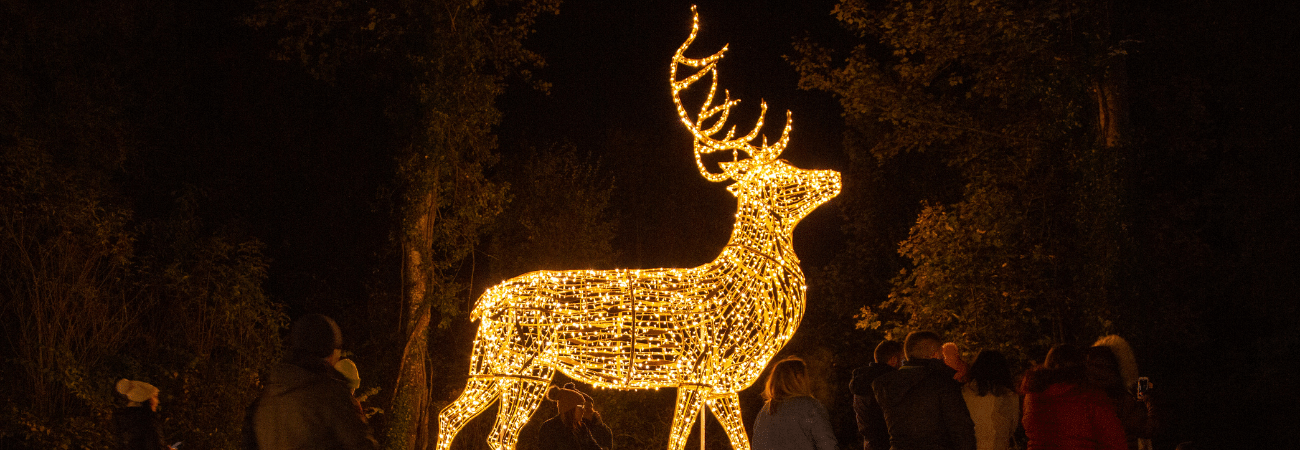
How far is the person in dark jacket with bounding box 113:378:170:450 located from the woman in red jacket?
199 inches

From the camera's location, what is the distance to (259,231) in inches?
430

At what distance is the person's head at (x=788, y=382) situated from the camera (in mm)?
4250

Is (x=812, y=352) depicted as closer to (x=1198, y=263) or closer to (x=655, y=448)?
(x=655, y=448)

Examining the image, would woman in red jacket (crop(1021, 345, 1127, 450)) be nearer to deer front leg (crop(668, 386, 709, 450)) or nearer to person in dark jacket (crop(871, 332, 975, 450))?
person in dark jacket (crop(871, 332, 975, 450))

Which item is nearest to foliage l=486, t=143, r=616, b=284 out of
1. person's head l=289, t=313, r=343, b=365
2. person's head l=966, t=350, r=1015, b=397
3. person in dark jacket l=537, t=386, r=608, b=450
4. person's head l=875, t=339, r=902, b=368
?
person in dark jacket l=537, t=386, r=608, b=450

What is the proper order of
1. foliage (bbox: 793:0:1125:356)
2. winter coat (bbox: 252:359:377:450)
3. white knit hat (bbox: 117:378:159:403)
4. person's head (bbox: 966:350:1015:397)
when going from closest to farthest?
winter coat (bbox: 252:359:377:450) → person's head (bbox: 966:350:1015:397) → white knit hat (bbox: 117:378:159:403) → foliage (bbox: 793:0:1125:356)

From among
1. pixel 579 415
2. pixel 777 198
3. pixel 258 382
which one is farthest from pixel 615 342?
pixel 258 382

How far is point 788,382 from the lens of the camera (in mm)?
4262

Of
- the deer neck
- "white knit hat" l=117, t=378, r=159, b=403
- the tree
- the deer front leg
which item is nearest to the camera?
"white knit hat" l=117, t=378, r=159, b=403

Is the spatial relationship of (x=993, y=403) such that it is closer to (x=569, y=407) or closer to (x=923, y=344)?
(x=923, y=344)

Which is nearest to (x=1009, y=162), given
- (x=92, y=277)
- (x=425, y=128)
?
(x=425, y=128)

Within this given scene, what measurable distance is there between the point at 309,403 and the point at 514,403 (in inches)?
125

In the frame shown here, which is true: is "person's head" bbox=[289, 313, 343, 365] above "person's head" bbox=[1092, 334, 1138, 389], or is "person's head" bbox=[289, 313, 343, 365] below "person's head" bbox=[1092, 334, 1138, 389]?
above

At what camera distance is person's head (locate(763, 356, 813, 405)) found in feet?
13.9
